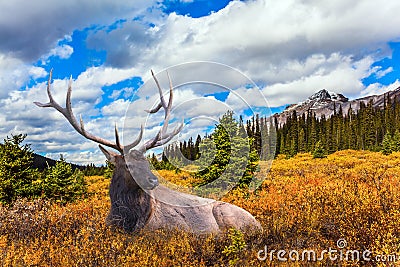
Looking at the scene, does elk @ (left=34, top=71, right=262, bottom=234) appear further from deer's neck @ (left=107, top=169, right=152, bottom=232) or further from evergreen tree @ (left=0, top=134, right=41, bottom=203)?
evergreen tree @ (left=0, top=134, right=41, bottom=203)

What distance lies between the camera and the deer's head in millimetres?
6129

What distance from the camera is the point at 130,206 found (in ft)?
21.3

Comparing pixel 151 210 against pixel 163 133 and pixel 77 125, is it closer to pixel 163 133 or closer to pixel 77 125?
pixel 163 133

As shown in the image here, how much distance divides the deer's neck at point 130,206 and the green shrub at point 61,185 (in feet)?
23.2

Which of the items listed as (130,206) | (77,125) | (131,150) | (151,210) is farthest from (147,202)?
(77,125)

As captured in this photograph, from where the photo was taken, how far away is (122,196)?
21.5ft

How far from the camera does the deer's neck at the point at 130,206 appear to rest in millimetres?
6414

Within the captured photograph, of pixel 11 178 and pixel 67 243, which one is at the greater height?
pixel 11 178

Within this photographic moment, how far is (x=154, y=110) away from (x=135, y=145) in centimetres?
118

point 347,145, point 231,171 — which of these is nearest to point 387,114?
point 347,145

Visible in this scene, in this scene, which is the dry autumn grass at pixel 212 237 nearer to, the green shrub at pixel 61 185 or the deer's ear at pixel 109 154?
the deer's ear at pixel 109 154

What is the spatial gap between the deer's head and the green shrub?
685cm

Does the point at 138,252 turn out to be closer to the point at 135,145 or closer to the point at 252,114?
the point at 135,145

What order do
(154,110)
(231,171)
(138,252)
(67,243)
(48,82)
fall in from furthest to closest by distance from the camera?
1. (231,171)
2. (154,110)
3. (48,82)
4. (67,243)
5. (138,252)
